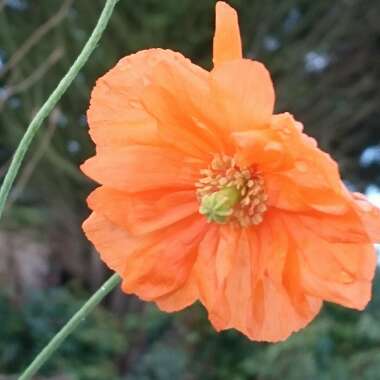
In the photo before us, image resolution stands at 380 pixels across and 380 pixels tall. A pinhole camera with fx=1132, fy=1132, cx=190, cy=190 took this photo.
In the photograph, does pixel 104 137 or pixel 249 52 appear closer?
pixel 104 137

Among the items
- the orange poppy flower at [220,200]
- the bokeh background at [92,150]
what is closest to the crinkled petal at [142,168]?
the orange poppy flower at [220,200]

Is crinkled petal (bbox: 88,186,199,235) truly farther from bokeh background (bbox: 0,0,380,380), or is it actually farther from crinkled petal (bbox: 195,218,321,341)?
bokeh background (bbox: 0,0,380,380)

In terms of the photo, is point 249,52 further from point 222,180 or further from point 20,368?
point 222,180

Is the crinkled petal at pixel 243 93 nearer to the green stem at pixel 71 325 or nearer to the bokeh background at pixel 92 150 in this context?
the green stem at pixel 71 325

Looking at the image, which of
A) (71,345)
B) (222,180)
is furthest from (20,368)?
(222,180)

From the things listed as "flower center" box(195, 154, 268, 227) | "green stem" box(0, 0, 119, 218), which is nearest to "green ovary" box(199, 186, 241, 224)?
"flower center" box(195, 154, 268, 227)

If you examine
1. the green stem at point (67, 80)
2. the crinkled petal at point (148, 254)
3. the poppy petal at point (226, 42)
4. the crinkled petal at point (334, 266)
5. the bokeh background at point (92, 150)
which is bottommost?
the bokeh background at point (92, 150)

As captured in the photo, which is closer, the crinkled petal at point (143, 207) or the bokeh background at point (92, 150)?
the crinkled petal at point (143, 207)

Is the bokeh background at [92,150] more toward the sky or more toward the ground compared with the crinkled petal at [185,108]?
more toward the ground

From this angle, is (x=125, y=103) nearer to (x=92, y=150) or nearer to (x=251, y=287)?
(x=251, y=287)
